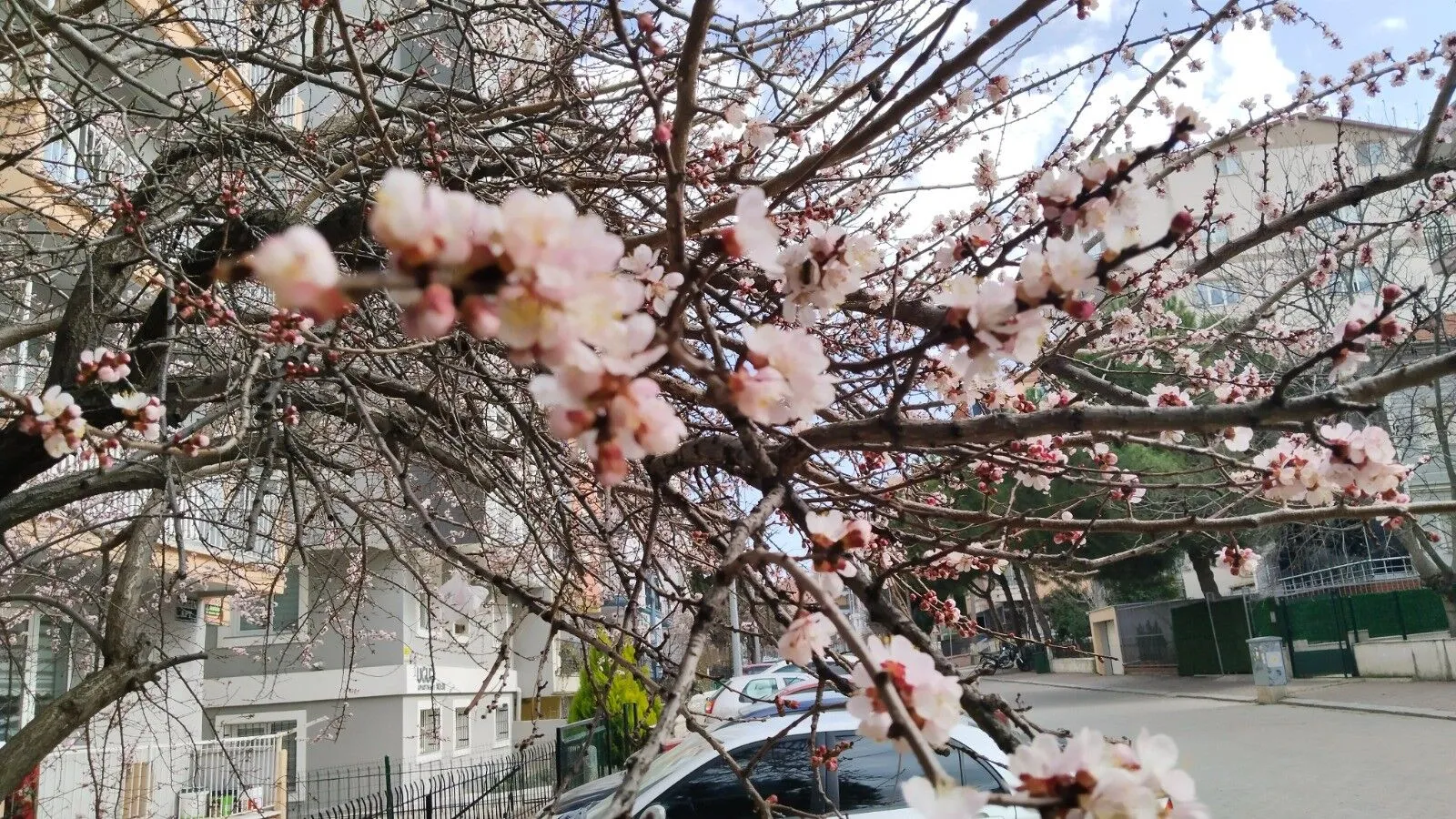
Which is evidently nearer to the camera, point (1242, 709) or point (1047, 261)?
point (1047, 261)

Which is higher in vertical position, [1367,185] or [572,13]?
[572,13]

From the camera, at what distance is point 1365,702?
1325 centimetres

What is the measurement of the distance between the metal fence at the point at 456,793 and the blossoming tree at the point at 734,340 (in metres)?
3.48

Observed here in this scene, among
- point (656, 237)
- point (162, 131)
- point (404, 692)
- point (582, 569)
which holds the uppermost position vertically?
point (162, 131)

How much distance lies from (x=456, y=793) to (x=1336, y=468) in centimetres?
1042

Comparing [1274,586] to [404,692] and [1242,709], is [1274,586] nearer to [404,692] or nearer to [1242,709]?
[1242,709]

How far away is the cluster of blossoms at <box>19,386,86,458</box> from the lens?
86.6 inches

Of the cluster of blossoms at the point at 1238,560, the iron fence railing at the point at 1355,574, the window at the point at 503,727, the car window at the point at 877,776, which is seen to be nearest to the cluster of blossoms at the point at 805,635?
the cluster of blossoms at the point at 1238,560

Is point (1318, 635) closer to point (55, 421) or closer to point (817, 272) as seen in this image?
point (817, 272)

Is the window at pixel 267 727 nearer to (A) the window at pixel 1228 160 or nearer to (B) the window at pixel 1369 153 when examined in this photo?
(A) the window at pixel 1228 160

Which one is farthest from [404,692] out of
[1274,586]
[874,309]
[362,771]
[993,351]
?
[1274,586]

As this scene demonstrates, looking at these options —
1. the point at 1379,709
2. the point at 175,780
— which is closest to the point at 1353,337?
the point at 175,780

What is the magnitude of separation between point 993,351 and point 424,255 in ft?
2.69

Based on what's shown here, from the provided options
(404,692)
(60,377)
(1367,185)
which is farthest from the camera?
(404,692)
